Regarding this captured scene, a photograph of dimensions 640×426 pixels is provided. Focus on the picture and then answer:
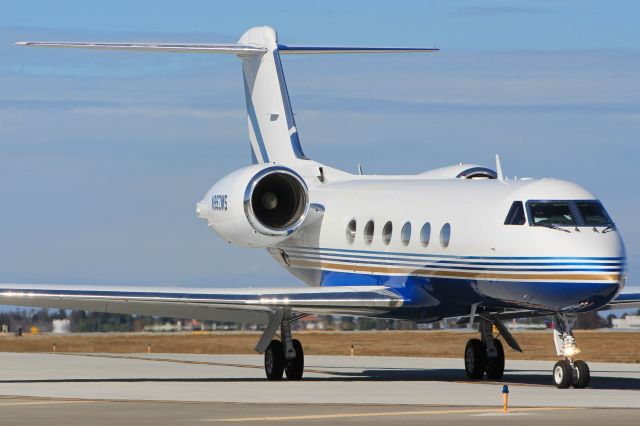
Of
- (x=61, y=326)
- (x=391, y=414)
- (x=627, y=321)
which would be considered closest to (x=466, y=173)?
(x=391, y=414)

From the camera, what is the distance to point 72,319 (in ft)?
246

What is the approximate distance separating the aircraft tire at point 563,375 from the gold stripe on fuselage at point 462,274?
1.42m

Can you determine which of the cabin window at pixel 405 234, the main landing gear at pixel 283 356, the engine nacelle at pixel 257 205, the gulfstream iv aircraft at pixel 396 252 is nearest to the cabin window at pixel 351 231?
the gulfstream iv aircraft at pixel 396 252

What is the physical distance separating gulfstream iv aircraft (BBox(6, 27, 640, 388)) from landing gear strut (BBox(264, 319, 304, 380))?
0.08 ft

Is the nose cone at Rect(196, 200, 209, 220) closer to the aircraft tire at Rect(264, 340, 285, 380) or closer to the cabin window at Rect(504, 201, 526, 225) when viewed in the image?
the aircraft tire at Rect(264, 340, 285, 380)

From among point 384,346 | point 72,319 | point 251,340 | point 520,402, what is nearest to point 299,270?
point 520,402

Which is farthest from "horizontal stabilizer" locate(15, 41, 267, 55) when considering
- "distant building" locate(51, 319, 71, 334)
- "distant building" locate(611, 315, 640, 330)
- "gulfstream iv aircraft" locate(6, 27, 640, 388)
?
"distant building" locate(611, 315, 640, 330)

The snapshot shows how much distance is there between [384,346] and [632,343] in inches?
322

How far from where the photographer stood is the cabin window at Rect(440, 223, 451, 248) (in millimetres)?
26344

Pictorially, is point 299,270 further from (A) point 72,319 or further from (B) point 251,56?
(A) point 72,319

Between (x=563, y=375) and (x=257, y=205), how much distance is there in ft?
29.0

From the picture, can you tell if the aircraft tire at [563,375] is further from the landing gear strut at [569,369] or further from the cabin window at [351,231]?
the cabin window at [351,231]

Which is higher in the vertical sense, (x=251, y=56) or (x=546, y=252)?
(x=251, y=56)

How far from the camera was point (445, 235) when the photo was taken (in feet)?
Answer: 86.8
